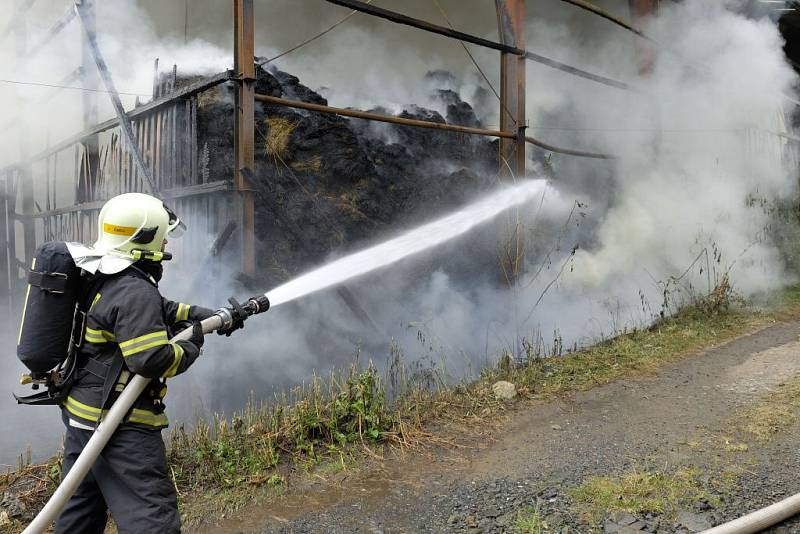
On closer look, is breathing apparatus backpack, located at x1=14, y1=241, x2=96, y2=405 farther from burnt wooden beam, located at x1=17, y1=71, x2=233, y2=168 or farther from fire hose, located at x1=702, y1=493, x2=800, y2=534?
burnt wooden beam, located at x1=17, y1=71, x2=233, y2=168

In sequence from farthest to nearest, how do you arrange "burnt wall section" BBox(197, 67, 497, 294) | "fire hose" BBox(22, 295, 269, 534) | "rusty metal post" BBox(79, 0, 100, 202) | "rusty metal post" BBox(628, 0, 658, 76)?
"rusty metal post" BBox(628, 0, 658, 76) → "burnt wall section" BBox(197, 67, 497, 294) → "rusty metal post" BBox(79, 0, 100, 202) → "fire hose" BBox(22, 295, 269, 534)

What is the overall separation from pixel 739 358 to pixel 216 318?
5.16 m

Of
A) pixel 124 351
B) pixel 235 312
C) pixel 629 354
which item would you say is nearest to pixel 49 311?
pixel 124 351

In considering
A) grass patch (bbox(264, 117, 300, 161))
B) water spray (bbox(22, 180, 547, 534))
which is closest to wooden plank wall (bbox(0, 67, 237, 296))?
water spray (bbox(22, 180, 547, 534))

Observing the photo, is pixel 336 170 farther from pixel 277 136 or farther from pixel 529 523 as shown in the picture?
pixel 529 523

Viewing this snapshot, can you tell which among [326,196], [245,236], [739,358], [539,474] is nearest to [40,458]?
[245,236]

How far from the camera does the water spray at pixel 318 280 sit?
2.10 m

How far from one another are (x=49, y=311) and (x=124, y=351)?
0.33 m

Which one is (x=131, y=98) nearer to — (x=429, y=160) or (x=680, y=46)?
(x=429, y=160)

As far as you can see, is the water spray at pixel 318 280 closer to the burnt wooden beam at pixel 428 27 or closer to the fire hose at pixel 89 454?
the fire hose at pixel 89 454

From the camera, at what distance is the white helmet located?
2256mm

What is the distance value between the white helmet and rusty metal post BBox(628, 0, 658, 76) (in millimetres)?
9333

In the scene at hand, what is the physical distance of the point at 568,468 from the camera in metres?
3.39

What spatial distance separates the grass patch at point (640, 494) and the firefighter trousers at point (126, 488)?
75.4 inches
